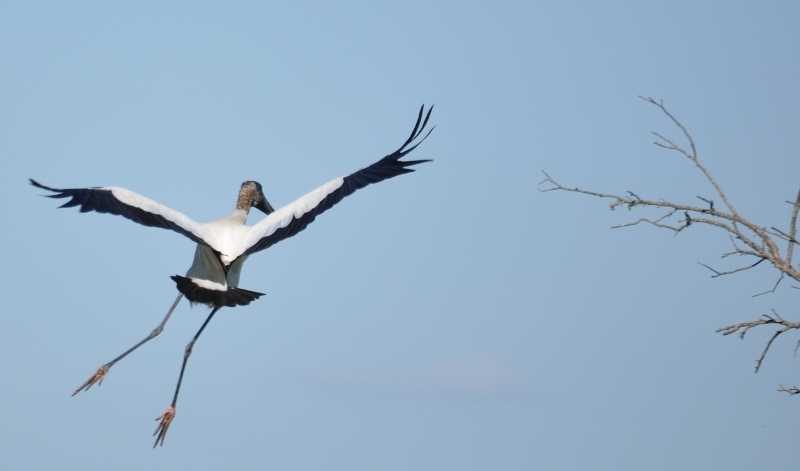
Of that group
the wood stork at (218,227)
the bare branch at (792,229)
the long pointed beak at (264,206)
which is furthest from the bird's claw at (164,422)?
the bare branch at (792,229)

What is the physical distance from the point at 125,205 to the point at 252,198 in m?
2.92

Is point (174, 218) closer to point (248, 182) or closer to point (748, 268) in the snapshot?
point (248, 182)

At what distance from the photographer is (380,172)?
1070 centimetres

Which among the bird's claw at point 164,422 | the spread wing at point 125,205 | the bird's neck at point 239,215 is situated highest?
the bird's neck at point 239,215

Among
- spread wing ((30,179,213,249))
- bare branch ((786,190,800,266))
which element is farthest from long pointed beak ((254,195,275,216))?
bare branch ((786,190,800,266))

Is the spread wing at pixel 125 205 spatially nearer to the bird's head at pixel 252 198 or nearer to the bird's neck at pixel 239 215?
the bird's neck at pixel 239 215

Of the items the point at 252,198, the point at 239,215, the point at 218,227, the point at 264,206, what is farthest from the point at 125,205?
the point at 264,206

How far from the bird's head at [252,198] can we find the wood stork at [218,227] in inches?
32.4

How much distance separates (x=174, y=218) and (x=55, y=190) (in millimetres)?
984

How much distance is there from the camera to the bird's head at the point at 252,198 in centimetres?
1170

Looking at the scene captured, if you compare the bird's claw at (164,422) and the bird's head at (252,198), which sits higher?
the bird's head at (252,198)

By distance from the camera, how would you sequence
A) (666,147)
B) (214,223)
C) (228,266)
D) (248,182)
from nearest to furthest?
(666,147) < (228,266) < (214,223) < (248,182)

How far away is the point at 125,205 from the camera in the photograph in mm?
8969

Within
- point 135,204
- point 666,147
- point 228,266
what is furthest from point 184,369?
point 666,147
